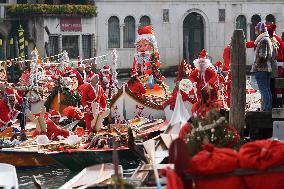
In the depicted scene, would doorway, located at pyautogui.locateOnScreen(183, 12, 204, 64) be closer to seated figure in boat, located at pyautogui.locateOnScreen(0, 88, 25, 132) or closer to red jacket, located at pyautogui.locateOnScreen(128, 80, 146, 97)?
red jacket, located at pyautogui.locateOnScreen(128, 80, 146, 97)

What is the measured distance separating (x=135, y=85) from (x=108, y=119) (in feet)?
3.04

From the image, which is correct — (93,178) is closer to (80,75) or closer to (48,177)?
(48,177)

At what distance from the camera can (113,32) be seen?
1246 inches

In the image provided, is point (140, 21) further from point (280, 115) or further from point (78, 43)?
point (280, 115)

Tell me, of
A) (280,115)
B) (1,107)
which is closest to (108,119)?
(1,107)

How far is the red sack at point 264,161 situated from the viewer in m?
5.07

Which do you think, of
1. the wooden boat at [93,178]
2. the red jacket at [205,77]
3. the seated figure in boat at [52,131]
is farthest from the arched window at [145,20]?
the wooden boat at [93,178]

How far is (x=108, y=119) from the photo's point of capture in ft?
43.0

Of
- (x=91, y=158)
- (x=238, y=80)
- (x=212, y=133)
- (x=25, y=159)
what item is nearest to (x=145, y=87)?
(x=25, y=159)

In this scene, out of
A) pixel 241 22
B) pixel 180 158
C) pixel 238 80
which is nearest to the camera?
pixel 180 158

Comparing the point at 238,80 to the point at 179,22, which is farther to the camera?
the point at 179,22

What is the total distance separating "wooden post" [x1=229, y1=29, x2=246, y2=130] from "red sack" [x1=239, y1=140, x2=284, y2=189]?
333 centimetres

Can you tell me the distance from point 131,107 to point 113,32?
18.6 m

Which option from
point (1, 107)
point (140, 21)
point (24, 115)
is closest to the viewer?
point (1, 107)
